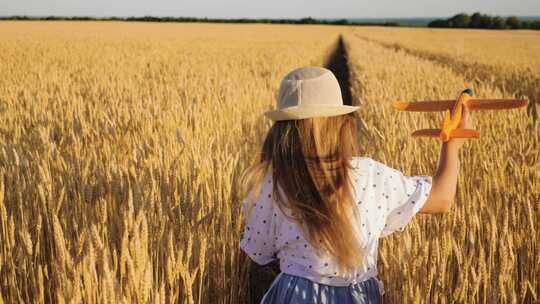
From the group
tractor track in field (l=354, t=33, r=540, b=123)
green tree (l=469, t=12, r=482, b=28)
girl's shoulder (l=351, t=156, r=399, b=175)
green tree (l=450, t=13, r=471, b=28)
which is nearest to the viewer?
girl's shoulder (l=351, t=156, r=399, b=175)

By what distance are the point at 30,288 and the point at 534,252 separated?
1653 millimetres

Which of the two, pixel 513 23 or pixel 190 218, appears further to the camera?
pixel 513 23

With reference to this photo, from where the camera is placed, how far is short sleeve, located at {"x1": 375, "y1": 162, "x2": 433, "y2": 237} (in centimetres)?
132

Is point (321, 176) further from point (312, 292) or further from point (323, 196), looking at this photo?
point (312, 292)

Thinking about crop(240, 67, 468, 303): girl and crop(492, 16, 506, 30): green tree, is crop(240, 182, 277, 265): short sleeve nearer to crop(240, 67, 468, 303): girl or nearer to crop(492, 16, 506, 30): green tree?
crop(240, 67, 468, 303): girl

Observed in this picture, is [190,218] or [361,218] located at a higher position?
[361,218]

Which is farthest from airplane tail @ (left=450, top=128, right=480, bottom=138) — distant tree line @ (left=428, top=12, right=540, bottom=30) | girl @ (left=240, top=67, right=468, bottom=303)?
distant tree line @ (left=428, top=12, right=540, bottom=30)

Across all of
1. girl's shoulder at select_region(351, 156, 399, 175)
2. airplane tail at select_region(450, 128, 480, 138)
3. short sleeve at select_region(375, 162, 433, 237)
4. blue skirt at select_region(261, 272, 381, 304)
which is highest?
airplane tail at select_region(450, 128, 480, 138)

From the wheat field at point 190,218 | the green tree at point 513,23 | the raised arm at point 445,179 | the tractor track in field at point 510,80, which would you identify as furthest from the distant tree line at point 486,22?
the raised arm at point 445,179

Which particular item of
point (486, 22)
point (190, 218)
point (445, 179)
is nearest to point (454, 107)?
point (445, 179)

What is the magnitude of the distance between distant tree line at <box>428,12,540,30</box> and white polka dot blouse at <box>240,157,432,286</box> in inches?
2614

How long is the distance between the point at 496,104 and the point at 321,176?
46cm

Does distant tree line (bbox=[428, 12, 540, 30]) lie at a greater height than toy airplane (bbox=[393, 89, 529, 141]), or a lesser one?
greater

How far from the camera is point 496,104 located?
3.69ft
